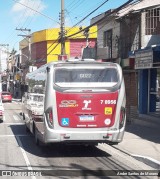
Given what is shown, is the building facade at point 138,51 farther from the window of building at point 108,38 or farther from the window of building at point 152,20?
the window of building at point 108,38

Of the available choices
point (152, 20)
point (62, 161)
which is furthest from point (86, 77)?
point (152, 20)

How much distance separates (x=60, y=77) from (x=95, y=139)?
6.79ft

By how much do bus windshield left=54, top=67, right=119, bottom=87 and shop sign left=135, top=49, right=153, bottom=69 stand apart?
7009mm

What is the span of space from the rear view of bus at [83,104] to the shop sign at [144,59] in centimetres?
703

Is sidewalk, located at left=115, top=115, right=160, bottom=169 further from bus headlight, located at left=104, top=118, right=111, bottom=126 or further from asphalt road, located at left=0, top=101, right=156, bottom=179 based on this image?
bus headlight, located at left=104, top=118, right=111, bottom=126

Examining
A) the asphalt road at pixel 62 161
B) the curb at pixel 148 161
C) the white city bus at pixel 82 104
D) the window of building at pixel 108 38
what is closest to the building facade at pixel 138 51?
the window of building at pixel 108 38

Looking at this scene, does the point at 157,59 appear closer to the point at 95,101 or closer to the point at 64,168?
the point at 95,101

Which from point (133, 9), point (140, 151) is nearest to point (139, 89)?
point (133, 9)

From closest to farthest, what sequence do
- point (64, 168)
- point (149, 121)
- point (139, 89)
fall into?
1. point (64, 168)
2. point (149, 121)
3. point (139, 89)

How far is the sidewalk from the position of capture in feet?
38.1

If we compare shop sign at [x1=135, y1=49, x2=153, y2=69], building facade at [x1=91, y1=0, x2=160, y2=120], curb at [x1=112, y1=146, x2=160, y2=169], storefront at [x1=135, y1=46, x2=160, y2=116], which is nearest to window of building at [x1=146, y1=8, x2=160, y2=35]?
building facade at [x1=91, y1=0, x2=160, y2=120]

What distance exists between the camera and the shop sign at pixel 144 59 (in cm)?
1898

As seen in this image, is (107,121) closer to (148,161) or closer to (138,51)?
(148,161)

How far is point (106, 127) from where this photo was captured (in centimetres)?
1206
